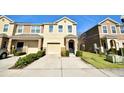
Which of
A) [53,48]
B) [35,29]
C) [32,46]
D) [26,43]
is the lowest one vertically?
[53,48]

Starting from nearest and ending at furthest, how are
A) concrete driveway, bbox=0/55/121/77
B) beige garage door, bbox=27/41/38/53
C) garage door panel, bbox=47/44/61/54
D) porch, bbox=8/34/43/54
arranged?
concrete driveway, bbox=0/55/121/77, porch, bbox=8/34/43/54, garage door panel, bbox=47/44/61/54, beige garage door, bbox=27/41/38/53

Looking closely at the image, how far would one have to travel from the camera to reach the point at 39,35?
1944 cm

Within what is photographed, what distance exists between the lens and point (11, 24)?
19594mm

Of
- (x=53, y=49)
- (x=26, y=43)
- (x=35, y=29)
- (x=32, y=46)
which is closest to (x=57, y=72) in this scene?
(x=53, y=49)

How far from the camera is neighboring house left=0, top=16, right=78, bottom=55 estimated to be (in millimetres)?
18422

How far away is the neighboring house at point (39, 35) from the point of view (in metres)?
18.4

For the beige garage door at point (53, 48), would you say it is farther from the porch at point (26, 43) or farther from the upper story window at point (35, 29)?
the upper story window at point (35, 29)

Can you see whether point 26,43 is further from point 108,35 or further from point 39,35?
point 108,35

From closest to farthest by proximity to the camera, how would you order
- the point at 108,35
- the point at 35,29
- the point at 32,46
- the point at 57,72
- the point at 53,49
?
the point at 57,72 < the point at 53,49 < the point at 32,46 < the point at 108,35 < the point at 35,29

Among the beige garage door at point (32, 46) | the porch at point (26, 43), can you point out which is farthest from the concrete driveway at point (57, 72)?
the beige garage door at point (32, 46)

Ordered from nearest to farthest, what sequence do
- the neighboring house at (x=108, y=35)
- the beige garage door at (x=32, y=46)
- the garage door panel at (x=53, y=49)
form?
the garage door panel at (x=53, y=49)
the beige garage door at (x=32, y=46)
the neighboring house at (x=108, y=35)

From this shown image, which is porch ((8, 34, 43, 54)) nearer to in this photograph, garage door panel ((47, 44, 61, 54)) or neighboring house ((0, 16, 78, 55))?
neighboring house ((0, 16, 78, 55))

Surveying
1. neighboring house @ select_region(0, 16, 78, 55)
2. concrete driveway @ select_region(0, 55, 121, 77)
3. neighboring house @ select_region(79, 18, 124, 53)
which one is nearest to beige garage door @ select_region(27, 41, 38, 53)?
neighboring house @ select_region(0, 16, 78, 55)

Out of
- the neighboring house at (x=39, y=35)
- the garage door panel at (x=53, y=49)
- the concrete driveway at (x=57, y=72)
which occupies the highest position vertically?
the neighboring house at (x=39, y=35)
